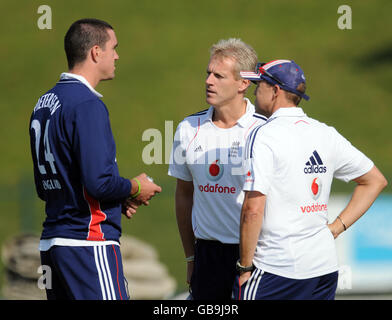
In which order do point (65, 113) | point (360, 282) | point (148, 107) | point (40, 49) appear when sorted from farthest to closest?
point (40, 49) < point (148, 107) < point (360, 282) < point (65, 113)

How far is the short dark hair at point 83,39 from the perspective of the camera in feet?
13.9

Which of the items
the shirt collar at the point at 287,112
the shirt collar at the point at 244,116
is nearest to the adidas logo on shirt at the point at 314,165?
the shirt collar at the point at 287,112

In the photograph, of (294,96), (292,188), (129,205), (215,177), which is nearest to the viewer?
(292,188)

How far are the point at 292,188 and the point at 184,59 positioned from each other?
18.7 m

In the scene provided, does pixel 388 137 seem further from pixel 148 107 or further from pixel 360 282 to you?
pixel 360 282

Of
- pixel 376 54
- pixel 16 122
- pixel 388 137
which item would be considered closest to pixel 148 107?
pixel 16 122

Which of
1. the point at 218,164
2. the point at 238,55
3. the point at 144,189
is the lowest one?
the point at 144,189

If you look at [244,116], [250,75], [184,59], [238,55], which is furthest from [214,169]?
[184,59]

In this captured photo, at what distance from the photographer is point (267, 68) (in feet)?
13.4

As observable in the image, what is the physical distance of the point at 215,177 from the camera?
4.64m

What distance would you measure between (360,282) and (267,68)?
17.1 feet

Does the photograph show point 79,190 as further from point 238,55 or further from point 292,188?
point 238,55

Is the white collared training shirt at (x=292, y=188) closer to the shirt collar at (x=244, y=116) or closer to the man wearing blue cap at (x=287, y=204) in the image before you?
the man wearing blue cap at (x=287, y=204)

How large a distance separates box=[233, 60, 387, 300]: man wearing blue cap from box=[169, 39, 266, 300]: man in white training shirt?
26.4 inches
